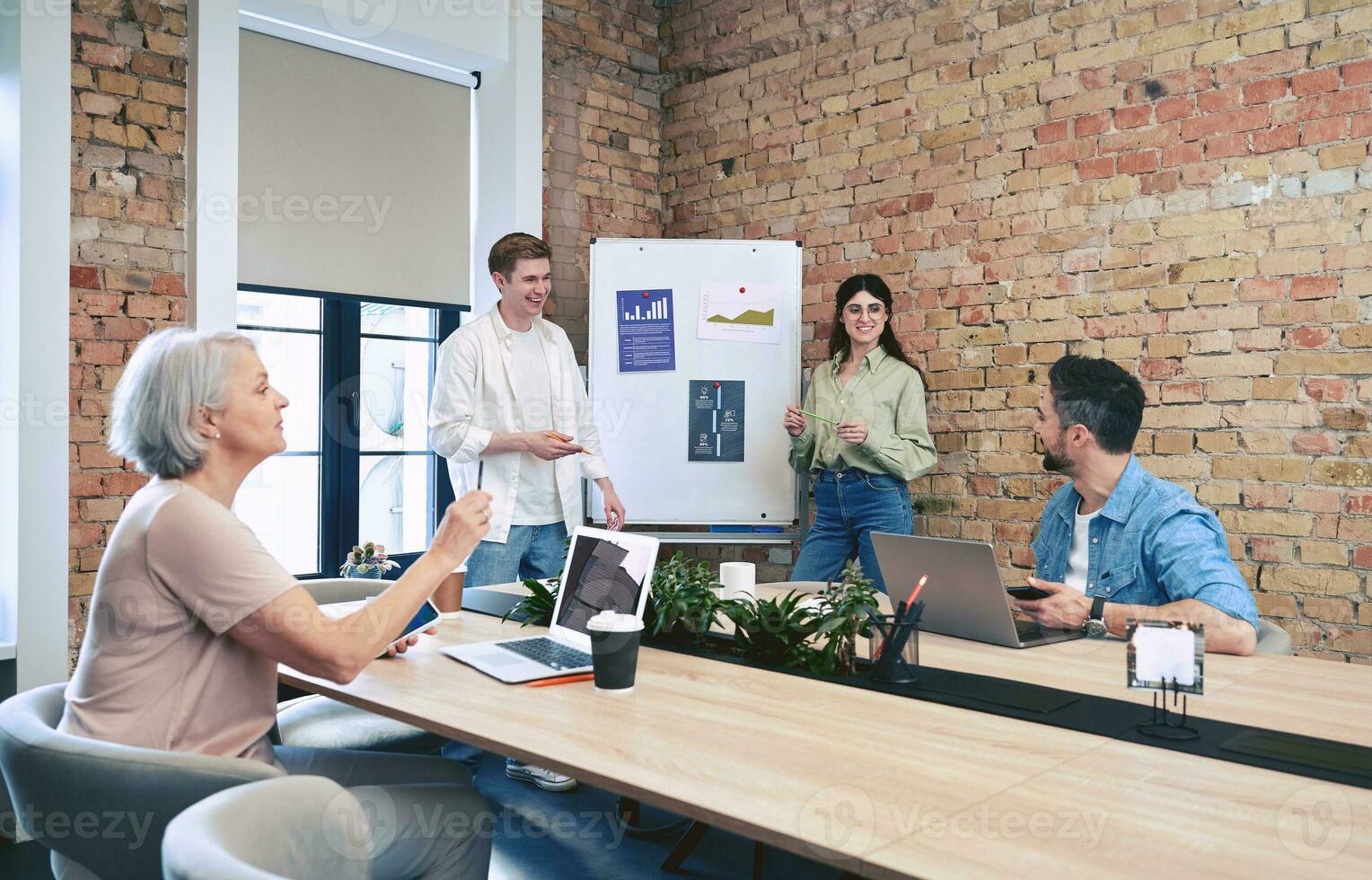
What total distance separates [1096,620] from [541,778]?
2.02 m

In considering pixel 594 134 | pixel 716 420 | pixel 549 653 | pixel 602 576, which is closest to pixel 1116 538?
pixel 602 576

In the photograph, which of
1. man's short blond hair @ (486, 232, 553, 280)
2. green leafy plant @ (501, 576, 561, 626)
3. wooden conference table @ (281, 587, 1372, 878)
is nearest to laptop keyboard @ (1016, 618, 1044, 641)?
wooden conference table @ (281, 587, 1372, 878)

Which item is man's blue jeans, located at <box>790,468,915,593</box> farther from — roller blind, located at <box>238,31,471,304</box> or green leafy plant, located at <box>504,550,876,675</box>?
roller blind, located at <box>238,31,471,304</box>

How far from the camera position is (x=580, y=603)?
7.70 feet

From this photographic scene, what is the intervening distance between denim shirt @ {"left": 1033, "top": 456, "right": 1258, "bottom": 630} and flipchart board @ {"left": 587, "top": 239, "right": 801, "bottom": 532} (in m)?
2.27

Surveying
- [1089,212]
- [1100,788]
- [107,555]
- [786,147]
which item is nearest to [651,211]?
[786,147]

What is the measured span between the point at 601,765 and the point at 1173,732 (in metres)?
0.86

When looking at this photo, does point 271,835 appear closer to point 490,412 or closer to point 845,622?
point 845,622

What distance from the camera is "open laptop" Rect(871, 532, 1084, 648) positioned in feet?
7.23

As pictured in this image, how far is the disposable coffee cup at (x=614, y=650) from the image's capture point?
6.17 feet

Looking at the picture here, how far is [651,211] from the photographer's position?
5.71 m

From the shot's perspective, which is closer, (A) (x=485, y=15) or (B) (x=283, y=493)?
(B) (x=283, y=493)

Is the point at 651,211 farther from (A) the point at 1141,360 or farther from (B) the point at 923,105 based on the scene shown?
(A) the point at 1141,360

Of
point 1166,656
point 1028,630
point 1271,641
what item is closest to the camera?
point 1166,656
